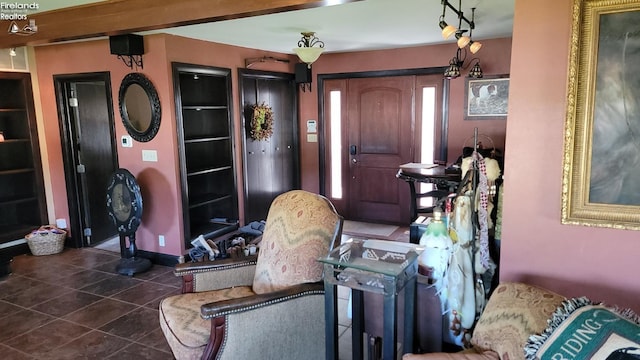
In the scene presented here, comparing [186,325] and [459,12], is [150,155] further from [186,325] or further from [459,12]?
[459,12]

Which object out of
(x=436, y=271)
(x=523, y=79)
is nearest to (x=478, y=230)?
(x=436, y=271)

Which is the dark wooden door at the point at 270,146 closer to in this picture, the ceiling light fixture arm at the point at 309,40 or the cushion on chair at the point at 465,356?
the ceiling light fixture arm at the point at 309,40

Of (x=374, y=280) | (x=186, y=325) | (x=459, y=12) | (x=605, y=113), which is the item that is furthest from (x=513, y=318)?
(x=459, y=12)

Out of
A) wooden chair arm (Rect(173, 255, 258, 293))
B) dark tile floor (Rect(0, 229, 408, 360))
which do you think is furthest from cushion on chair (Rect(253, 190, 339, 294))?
dark tile floor (Rect(0, 229, 408, 360))

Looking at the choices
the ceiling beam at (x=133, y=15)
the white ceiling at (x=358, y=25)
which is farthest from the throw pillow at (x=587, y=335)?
the white ceiling at (x=358, y=25)

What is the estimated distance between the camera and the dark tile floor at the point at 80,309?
9.25 feet

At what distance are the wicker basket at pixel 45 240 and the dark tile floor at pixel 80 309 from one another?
0.31 feet

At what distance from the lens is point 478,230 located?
7.27 feet

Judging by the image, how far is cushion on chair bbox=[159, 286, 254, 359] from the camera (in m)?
2.09

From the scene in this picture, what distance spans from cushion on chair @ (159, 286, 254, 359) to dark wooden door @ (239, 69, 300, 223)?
2846mm

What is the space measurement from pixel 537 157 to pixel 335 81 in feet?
13.9

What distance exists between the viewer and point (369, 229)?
5555 millimetres

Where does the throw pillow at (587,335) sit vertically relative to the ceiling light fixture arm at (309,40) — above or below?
below

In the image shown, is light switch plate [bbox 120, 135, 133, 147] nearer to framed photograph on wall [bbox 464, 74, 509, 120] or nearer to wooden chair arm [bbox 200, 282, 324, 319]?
wooden chair arm [bbox 200, 282, 324, 319]
